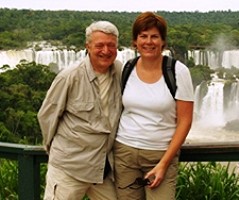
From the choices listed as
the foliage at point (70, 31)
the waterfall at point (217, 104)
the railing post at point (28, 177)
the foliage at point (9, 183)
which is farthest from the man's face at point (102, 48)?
the waterfall at point (217, 104)

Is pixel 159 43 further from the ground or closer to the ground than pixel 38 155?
further from the ground

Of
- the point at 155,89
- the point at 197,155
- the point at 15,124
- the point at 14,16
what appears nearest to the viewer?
the point at 155,89

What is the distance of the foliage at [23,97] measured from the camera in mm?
19156

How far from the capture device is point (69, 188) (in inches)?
82.0

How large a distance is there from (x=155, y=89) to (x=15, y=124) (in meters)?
18.5

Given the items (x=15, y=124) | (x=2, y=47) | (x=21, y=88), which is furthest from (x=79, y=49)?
(x=15, y=124)

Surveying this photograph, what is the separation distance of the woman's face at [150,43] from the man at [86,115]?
11 centimetres

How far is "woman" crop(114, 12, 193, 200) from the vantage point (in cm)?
196

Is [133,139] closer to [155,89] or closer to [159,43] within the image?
[155,89]

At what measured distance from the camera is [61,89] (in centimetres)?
205

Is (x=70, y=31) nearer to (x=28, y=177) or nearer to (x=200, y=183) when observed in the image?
(x=200, y=183)

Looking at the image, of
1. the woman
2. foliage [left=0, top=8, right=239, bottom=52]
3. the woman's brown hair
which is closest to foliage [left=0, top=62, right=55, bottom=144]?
→ foliage [left=0, top=8, right=239, bottom=52]

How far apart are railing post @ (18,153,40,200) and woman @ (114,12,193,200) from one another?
1.64 feet

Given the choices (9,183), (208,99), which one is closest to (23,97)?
(208,99)
